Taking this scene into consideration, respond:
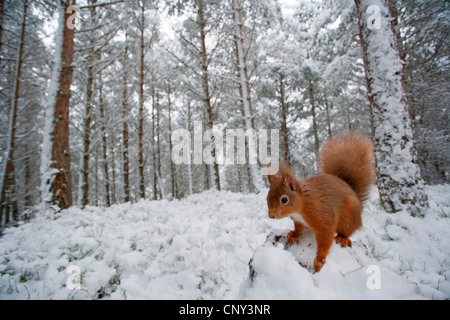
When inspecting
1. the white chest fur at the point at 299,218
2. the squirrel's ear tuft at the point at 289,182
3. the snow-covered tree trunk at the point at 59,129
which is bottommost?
the white chest fur at the point at 299,218

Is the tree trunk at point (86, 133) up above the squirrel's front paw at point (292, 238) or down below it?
above

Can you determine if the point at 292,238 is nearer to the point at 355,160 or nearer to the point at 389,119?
the point at 355,160

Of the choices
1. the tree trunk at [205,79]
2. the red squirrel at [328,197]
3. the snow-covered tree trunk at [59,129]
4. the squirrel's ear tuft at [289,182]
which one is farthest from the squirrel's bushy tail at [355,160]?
the tree trunk at [205,79]

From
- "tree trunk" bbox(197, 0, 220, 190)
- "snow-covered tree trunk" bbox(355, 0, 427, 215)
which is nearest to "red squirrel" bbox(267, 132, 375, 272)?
"snow-covered tree trunk" bbox(355, 0, 427, 215)

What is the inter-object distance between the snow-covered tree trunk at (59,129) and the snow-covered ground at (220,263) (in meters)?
1.11

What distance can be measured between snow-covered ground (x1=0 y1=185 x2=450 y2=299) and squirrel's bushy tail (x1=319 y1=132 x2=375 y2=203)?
1.82 feet

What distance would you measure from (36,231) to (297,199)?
13.9 feet

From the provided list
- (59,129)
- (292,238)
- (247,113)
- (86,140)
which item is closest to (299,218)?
(292,238)

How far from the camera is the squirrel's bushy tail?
77.6 inches

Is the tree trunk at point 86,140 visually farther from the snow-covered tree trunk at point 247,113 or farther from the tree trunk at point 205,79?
the snow-covered tree trunk at point 247,113

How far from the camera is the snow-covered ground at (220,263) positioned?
3.77 feet

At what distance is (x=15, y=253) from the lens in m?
2.48
